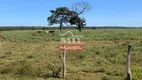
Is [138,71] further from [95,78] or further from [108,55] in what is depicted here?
[108,55]

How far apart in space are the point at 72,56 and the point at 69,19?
36.2m

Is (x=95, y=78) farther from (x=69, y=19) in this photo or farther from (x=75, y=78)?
(x=69, y=19)

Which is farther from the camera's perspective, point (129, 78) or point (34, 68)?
point (34, 68)

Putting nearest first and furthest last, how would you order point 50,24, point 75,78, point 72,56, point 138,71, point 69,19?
point 75,78, point 138,71, point 72,56, point 69,19, point 50,24

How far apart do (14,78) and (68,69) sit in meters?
2.17

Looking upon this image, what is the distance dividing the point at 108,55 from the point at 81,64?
2.32 metres

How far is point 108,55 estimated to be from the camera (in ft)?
40.9

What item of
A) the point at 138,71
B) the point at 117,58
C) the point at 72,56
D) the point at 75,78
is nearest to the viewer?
the point at 75,78

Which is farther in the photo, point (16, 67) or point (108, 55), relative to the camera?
point (108, 55)

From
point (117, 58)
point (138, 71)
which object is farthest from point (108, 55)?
point (138, 71)

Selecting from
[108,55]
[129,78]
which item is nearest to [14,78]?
[129,78]

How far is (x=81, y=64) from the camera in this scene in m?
10.6

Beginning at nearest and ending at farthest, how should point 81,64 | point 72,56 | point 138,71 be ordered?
point 138,71, point 81,64, point 72,56

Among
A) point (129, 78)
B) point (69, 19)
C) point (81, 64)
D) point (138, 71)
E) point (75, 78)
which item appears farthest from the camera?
point (69, 19)
